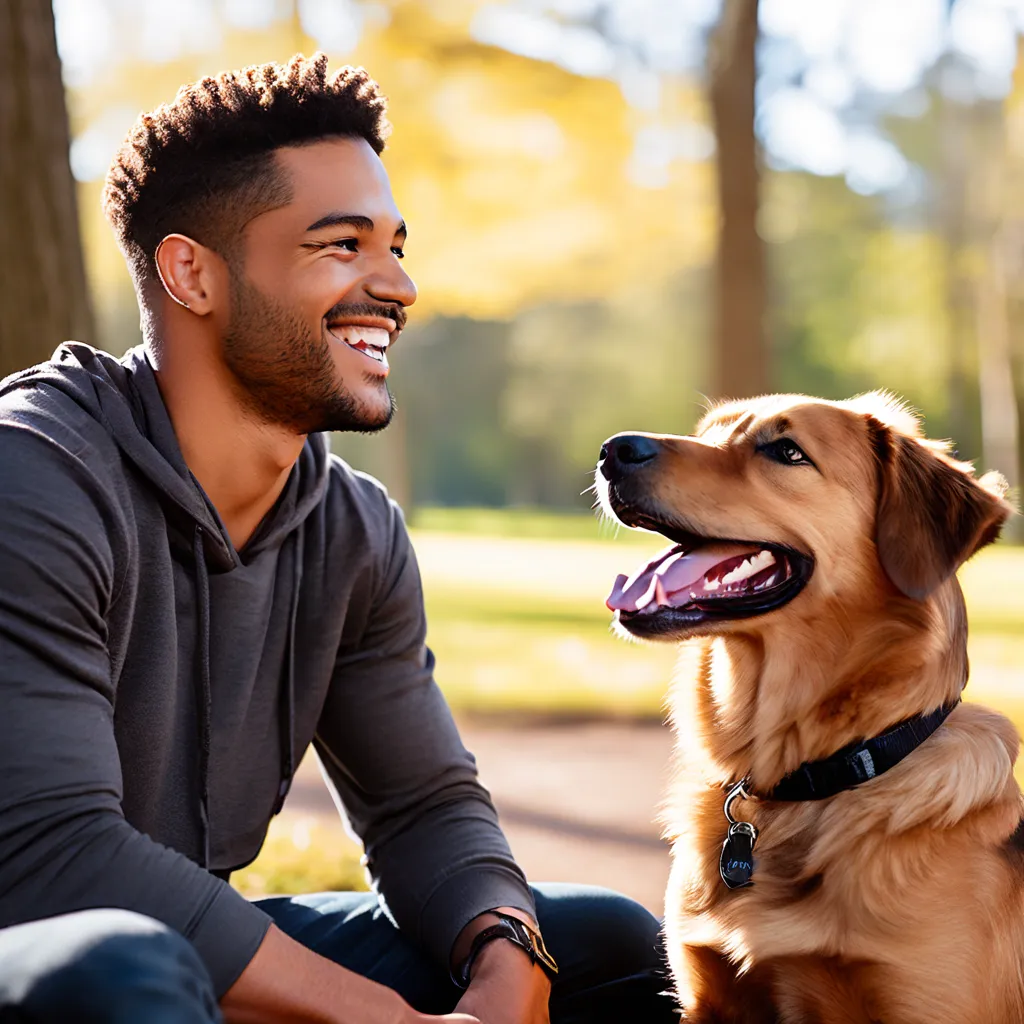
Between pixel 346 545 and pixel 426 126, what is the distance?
30.6ft

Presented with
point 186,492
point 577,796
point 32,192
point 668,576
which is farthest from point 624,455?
point 577,796

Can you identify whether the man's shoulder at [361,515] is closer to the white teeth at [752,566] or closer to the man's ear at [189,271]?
the man's ear at [189,271]

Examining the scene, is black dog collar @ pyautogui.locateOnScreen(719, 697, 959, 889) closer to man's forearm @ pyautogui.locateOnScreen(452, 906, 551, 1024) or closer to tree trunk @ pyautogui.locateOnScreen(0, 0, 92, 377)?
man's forearm @ pyautogui.locateOnScreen(452, 906, 551, 1024)

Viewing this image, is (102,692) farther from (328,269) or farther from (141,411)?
→ (328,269)

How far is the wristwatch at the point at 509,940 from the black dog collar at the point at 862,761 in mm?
657

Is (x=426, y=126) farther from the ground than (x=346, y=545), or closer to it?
farther from the ground

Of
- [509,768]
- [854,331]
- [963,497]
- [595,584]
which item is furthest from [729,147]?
[854,331]

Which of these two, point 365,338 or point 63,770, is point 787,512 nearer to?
point 365,338

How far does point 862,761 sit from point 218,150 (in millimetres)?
2024

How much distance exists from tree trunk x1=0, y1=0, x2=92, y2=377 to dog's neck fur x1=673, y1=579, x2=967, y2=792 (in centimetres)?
275

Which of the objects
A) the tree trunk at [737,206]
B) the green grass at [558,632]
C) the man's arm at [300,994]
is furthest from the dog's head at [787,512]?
the tree trunk at [737,206]

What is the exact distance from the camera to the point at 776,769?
2.94 m

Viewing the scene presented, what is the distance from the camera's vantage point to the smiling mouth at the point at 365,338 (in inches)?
118

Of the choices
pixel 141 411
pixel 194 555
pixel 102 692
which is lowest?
pixel 102 692
